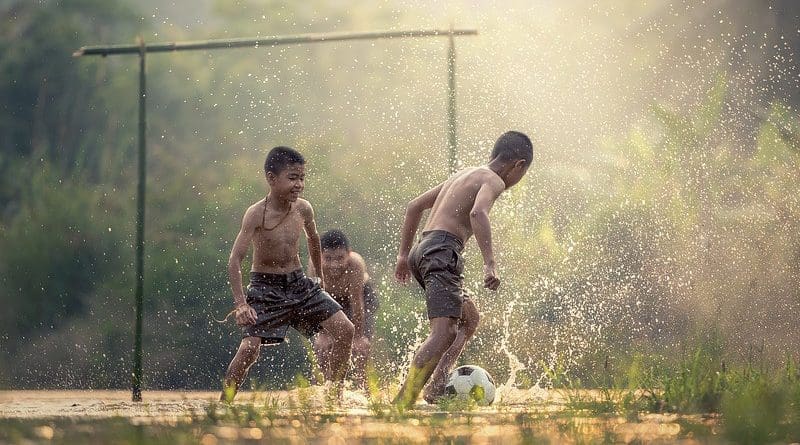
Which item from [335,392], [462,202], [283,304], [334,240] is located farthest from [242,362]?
[334,240]

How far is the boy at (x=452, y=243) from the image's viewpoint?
26.3 ft

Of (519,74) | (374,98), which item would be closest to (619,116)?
(519,74)

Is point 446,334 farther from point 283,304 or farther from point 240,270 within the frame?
point 240,270

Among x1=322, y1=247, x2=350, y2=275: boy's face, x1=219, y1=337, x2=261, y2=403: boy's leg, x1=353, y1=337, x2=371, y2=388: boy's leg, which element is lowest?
x1=353, y1=337, x2=371, y2=388: boy's leg

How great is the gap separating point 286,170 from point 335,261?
2.65 metres

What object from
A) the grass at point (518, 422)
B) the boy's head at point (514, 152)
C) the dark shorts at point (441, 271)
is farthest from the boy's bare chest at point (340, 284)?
the grass at point (518, 422)

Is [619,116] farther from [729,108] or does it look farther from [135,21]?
A: [135,21]

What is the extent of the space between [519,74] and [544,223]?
9.73m

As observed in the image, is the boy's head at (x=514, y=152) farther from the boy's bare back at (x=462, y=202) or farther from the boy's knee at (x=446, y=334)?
the boy's knee at (x=446, y=334)

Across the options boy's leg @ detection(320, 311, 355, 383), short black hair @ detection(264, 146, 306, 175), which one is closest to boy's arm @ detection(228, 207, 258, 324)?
short black hair @ detection(264, 146, 306, 175)

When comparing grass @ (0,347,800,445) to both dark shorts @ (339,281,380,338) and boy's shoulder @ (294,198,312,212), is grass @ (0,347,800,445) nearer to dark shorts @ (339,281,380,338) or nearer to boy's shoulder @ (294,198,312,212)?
boy's shoulder @ (294,198,312,212)

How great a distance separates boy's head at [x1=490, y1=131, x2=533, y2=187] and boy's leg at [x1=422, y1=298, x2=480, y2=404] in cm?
82

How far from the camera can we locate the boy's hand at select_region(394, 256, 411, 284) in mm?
8809

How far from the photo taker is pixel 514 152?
843cm
